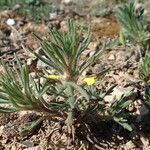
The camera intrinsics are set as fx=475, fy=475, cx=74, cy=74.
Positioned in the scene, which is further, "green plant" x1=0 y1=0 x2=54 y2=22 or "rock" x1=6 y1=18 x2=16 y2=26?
"green plant" x1=0 y1=0 x2=54 y2=22

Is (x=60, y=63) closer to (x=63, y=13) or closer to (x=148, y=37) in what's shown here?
(x=148, y=37)

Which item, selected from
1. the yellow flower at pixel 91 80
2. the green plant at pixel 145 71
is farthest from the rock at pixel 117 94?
the yellow flower at pixel 91 80

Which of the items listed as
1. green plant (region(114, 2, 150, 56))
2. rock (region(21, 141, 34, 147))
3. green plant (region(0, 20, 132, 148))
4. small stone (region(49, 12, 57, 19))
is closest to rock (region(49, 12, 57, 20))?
small stone (region(49, 12, 57, 19))

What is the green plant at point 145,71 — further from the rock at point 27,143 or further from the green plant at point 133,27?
the rock at point 27,143

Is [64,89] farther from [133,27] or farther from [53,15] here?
[53,15]

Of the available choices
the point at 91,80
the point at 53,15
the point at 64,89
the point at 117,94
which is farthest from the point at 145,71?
the point at 53,15

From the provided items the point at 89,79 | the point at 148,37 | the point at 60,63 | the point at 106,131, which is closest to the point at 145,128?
the point at 106,131

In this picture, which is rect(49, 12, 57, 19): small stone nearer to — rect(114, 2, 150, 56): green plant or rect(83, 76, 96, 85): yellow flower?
rect(114, 2, 150, 56): green plant
